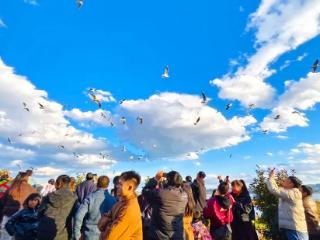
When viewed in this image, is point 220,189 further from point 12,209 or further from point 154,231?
point 12,209

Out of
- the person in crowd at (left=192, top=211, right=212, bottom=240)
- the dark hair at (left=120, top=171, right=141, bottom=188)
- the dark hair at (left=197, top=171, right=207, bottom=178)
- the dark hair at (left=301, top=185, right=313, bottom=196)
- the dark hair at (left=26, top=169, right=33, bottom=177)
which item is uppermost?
the dark hair at (left=197, top=171, right=207, bottom=178)

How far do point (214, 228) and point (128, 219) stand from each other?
501 centimetres

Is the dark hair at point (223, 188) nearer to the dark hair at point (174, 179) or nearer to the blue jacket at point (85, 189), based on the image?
the dark hair at point (174, 179)

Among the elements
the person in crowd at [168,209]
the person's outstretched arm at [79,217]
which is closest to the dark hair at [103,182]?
the person's outstretched arm at [79,217]

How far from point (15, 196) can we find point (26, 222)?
2.03 m

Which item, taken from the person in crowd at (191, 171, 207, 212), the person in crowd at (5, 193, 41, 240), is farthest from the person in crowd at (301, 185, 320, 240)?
the person in crowd at (5, 193, 41, 240)

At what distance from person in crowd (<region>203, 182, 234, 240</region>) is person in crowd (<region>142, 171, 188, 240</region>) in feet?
5.88

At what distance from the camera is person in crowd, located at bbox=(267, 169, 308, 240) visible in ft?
26.3

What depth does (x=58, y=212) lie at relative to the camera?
24.0ft

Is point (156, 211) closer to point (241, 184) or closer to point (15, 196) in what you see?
point (241, 184)

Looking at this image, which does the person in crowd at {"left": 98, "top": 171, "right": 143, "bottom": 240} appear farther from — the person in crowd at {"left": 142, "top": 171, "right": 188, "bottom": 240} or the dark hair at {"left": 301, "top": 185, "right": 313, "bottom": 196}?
the dark hair at {"left": 301, "top": 185, "right": 313, "bottom": 196}

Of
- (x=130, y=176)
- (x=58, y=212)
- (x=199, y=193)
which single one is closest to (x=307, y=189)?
(x=199, y=193)

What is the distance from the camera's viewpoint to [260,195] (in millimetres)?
12102

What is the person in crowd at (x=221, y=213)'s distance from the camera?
28.8 ft
